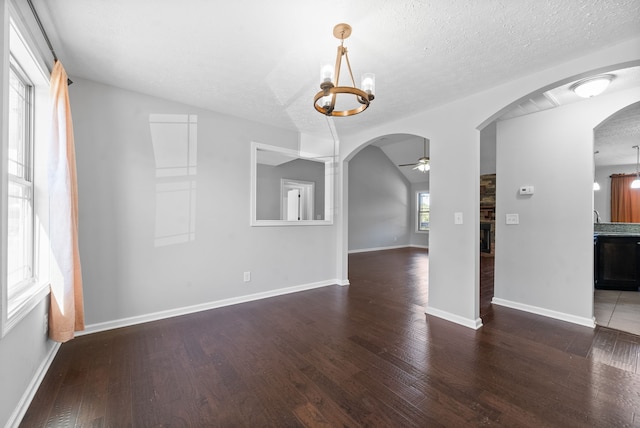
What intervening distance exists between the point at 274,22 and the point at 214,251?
257 centimetres

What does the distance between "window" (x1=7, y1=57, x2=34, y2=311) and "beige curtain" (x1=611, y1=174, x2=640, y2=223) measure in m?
11.1

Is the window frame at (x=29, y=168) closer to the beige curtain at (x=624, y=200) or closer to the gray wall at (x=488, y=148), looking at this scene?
the gray wall at (x=488, y=148)

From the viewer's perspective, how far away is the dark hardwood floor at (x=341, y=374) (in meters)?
1.58

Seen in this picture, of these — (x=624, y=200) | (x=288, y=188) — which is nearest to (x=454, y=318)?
(x=288, y=188)

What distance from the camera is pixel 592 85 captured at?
8.10 feet

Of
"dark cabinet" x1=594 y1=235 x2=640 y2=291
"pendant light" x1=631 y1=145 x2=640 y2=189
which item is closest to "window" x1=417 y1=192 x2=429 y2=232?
"pendant light" x1=631 y1=145 x2=640 y2=189

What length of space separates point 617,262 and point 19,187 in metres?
7.40

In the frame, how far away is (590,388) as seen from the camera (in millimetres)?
1817

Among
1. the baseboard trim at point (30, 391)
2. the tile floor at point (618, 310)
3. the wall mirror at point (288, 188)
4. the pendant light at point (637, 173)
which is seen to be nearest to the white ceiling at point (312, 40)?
the baseboard trim at point (30, 391)


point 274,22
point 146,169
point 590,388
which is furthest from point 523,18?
point 146,169

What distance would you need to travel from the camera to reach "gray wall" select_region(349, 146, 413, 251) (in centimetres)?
862

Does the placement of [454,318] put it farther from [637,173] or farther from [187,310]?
[637,173]

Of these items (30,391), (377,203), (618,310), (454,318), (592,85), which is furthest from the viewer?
(377,203)

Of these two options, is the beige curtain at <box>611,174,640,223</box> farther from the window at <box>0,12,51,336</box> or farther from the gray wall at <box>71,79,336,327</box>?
the window at <box>0,12,51,336</box>
